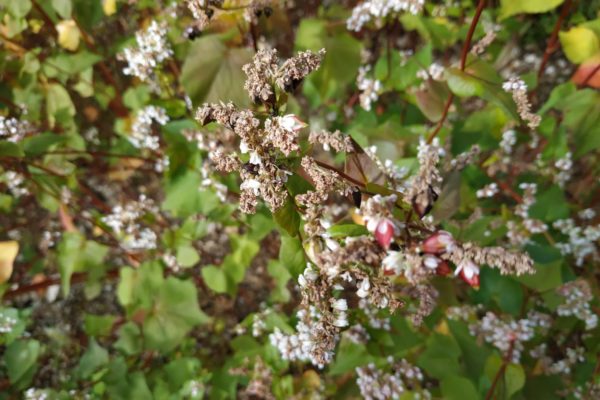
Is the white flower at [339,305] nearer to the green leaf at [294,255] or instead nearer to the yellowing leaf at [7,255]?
the green leaf at [294,255]

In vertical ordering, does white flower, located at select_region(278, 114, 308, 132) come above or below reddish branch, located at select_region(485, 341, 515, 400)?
above

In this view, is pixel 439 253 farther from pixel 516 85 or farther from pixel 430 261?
pixel 516 85

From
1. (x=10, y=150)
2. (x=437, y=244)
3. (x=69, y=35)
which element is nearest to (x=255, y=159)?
(x=437, y=244)

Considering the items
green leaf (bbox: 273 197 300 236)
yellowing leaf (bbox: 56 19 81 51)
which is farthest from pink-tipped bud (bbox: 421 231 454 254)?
yellowing leaf (bbox: 56 19 81 51)

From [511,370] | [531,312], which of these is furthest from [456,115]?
[511,370]

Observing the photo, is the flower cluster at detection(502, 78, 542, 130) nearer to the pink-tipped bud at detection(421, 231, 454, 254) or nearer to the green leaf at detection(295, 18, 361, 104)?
the pink-tipped bud at detection(421, 231, 454, 254)

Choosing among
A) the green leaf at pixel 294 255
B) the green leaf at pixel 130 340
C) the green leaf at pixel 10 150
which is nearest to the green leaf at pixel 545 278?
the green leaf at pixel 294 255

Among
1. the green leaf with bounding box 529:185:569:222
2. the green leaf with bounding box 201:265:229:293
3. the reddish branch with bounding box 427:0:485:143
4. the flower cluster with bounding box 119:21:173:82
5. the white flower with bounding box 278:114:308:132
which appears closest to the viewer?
the white flower with bounding box 278:114:308:132
